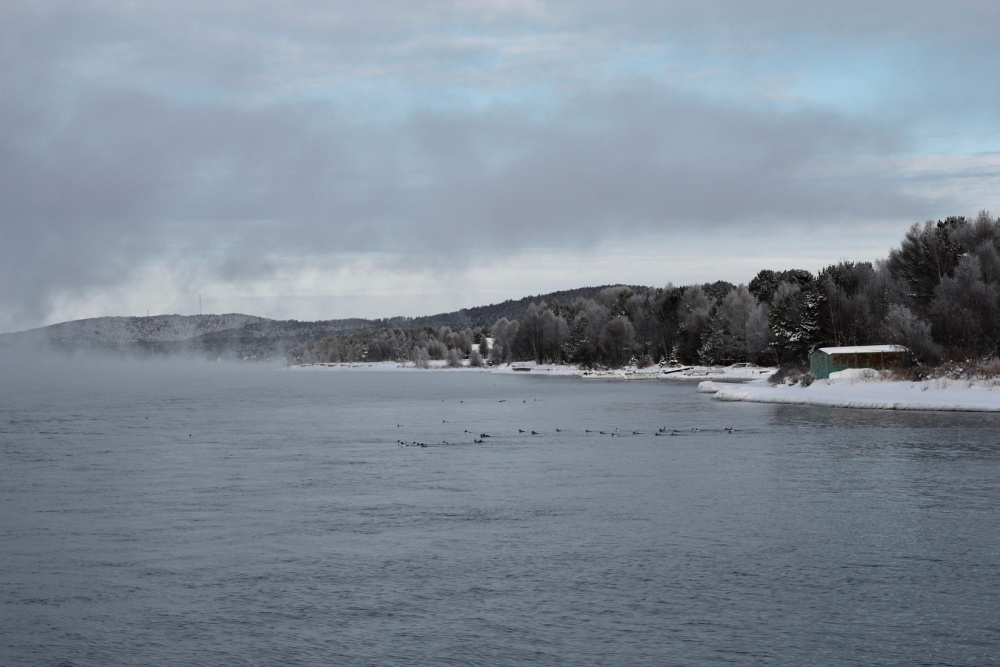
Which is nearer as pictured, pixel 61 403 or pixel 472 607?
pixel 472 607

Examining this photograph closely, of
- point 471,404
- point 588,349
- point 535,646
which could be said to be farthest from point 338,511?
point 588,349

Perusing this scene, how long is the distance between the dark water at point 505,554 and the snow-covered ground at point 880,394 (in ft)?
68.3

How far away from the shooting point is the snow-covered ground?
63.6 m

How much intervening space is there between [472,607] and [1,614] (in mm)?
8641

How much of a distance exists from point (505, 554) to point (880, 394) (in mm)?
57243

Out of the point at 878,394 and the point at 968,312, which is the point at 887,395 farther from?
the point at 968,312

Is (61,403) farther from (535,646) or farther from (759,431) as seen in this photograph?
(535,646)

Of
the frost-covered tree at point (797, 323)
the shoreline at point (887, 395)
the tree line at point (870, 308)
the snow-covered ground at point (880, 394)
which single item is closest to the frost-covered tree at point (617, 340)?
the tree line at point (870, 308)

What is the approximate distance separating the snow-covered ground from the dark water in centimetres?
2081

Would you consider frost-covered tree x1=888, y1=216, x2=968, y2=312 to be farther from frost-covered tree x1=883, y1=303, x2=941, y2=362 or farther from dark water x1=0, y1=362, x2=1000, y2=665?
dark water x1=0, y1=362, x2=1000, y2=665

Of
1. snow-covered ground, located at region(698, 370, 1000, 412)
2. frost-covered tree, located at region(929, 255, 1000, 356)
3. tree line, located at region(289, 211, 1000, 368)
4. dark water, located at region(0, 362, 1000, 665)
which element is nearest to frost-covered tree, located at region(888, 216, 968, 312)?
tree line, located at region(289, 211, 1000, 368)

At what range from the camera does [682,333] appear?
6732 inches

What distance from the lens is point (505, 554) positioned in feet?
70.8

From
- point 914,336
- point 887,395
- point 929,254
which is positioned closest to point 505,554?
point 887,395
